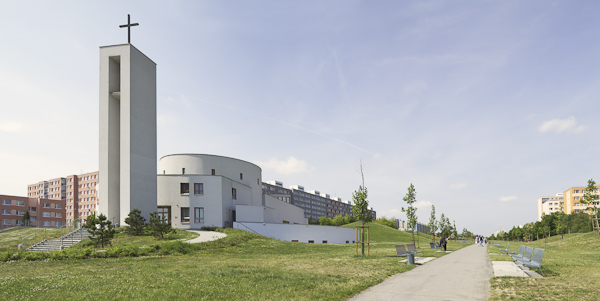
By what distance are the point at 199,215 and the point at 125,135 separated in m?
12.2

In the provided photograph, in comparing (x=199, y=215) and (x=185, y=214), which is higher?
(x=185, y=214)

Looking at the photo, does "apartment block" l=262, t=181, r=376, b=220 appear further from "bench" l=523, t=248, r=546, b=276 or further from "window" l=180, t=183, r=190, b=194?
"bench" l=523, t=248, r=546, b=276

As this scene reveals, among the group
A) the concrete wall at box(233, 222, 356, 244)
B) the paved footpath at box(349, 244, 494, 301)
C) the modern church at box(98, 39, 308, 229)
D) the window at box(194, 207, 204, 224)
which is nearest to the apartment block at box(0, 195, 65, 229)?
the modern church at box(98, 39, 308, 229)

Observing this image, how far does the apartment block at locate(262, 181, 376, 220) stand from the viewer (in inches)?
6070

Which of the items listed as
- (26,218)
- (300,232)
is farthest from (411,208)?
(26,218)

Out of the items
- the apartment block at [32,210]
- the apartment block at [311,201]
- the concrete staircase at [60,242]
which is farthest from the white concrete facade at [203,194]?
the apartment block at [311,201]

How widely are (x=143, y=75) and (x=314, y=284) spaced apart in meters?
38.0

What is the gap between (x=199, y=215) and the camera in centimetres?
4591

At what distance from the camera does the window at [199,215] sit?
4569cm

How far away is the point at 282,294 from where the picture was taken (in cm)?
1018

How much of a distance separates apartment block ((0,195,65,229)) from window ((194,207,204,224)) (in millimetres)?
67932

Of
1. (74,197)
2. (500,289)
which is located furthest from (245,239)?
(74,197)

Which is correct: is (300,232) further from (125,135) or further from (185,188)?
(125,135)

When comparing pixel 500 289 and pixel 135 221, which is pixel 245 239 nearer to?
pixel 135 221
